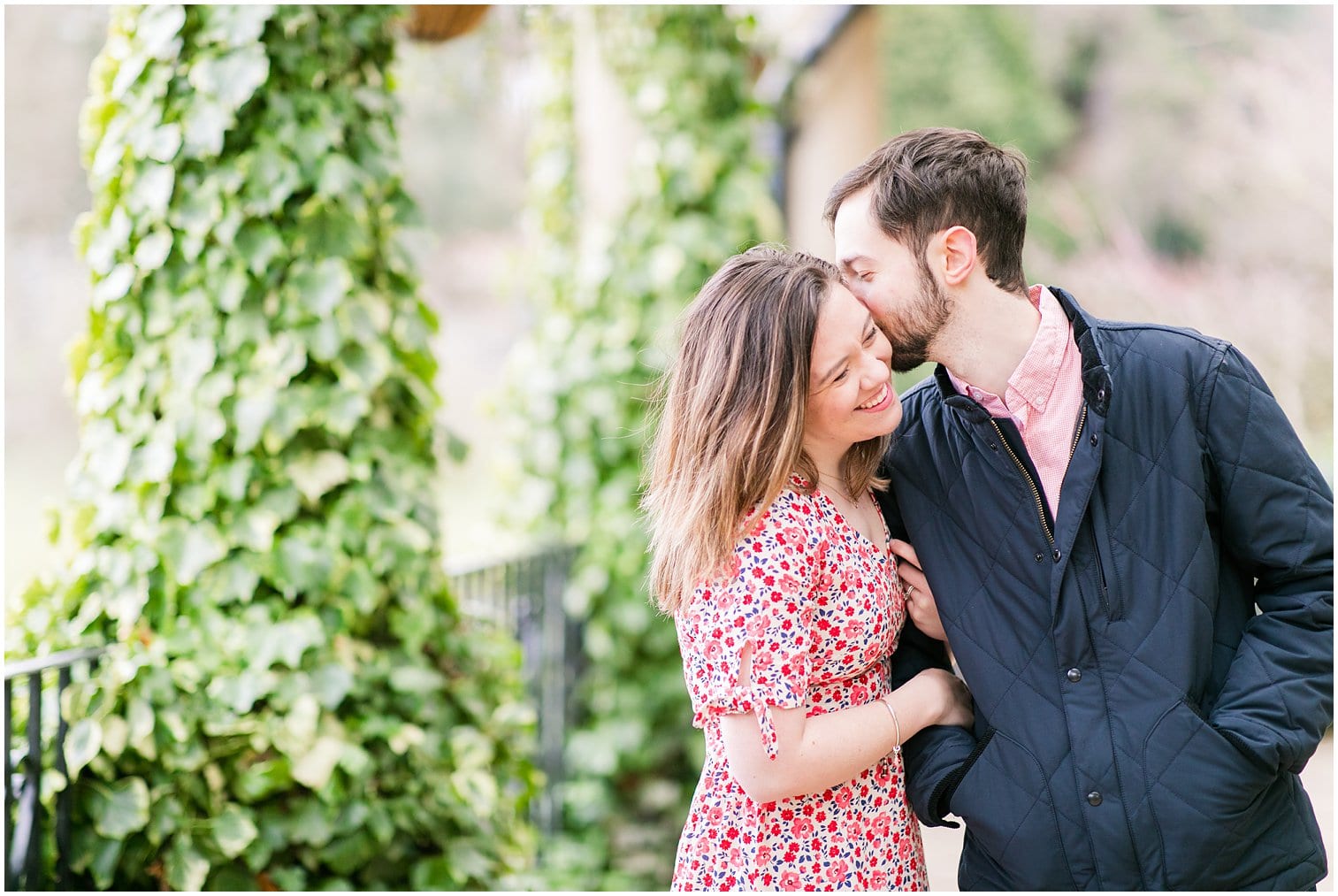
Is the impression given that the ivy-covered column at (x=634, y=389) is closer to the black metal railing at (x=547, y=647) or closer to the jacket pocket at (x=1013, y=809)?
the black metal railing at (x=547, y=647)

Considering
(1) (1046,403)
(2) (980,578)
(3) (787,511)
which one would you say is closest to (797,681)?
(3) (787,511)

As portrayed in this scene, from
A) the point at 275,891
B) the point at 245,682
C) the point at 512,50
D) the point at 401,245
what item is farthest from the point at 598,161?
the point at 275,891

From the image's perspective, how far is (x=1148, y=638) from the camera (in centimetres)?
147

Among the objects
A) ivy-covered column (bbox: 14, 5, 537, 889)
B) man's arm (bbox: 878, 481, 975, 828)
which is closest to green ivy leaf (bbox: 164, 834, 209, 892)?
ivy-covered column (bbox: 14, 5, 537, 889)

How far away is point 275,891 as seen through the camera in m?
2.27

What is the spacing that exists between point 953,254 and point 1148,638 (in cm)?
59

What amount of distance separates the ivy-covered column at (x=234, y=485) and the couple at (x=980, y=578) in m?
1.05

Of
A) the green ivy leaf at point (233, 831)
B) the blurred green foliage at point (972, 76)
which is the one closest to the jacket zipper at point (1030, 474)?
the green ivy leaf at point (233, 831)

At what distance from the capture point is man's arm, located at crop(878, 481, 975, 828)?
61.6 inches

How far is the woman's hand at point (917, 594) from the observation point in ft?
5.39

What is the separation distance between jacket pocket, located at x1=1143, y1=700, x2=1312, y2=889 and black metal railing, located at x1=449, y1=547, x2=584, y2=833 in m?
2.64

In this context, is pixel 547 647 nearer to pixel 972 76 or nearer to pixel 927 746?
pixel 927 746

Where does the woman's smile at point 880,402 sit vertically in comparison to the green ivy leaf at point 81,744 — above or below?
above

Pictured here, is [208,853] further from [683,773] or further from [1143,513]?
[683,773]
